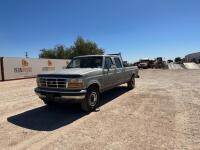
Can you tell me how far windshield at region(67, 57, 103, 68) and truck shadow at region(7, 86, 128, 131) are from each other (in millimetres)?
1701

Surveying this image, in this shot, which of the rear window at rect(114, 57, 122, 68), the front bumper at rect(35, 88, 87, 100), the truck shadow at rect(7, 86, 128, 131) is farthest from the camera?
the rear window at rect(114, 57, 122, 68)

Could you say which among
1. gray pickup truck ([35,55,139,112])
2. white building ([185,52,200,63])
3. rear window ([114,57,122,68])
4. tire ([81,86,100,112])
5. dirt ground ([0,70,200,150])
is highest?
white building ([185,52,200,63])

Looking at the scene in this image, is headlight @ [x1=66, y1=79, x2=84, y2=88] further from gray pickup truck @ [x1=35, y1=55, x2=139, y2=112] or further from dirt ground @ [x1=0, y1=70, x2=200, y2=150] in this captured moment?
dirt ground @ [x1=0, y1=70, x2=200, y2=150]

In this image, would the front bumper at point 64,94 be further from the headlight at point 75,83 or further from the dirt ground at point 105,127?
the dirt ground at point 105,127

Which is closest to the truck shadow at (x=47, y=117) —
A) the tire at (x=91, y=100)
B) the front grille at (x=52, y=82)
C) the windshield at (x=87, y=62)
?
the tire at (x=91, y=100)

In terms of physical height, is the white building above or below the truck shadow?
above

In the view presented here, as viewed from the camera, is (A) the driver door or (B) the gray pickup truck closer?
(B) the gray pickup truck

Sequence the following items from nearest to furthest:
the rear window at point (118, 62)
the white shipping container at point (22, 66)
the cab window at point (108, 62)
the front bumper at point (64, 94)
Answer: the front bumper at point (64, 94) < the cab window at point (108, 62) < the rear window at point (118, 62) < the white shipping container at point (22, 66)

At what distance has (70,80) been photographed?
20.7 ft

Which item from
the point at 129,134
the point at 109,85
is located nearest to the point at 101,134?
the point at 129,134

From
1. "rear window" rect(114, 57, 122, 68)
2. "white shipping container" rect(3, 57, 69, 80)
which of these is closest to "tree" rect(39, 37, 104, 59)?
"white shipping container" rect(3, 57, 69, 80)

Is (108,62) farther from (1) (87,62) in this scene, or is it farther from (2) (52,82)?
(2) (52,82)

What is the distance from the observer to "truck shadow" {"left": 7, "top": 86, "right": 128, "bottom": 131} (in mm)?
5703

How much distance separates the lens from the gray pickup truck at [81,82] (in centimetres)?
631
